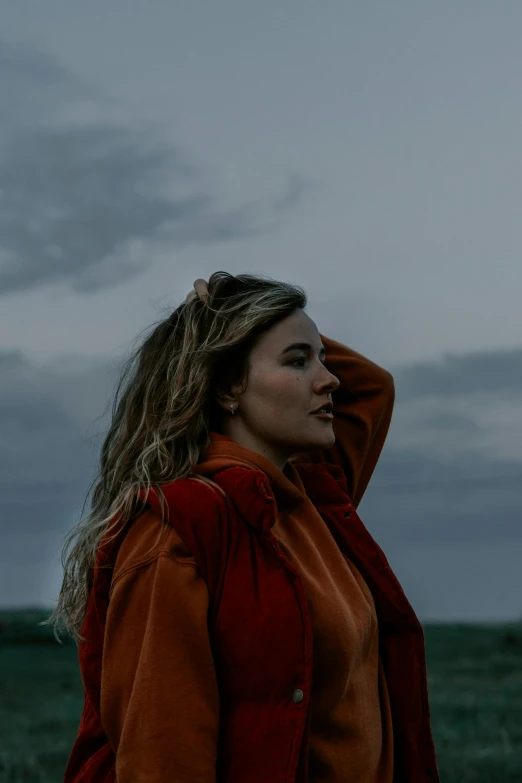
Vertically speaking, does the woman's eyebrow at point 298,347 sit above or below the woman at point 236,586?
above

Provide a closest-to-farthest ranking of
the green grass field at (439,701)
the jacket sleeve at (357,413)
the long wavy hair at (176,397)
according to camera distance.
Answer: the long wavy hair at (176,397)
the jacket sleeve at (357,413)
the green grass field at (439,701)

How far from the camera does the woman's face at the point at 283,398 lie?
3.84 meters

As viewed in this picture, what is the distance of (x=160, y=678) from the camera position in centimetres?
325

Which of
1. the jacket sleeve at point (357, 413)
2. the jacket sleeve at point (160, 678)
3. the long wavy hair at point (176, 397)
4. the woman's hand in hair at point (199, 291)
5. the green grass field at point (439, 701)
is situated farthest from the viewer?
the green grass field at point (439, 701)

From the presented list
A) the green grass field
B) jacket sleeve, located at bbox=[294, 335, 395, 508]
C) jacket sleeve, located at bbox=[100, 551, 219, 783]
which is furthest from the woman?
the green grass field

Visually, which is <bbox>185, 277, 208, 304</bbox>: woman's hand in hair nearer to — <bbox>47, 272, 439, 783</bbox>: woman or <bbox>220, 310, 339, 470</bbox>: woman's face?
<bbox>47, 272, 439, 783</bbox>: woman

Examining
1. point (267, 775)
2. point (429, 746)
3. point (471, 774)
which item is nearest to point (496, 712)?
point (471, 774)

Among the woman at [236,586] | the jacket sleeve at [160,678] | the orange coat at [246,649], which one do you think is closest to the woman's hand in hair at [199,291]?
the woman at [236,586]

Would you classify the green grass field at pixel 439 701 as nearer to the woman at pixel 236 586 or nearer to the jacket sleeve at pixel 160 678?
the woman at pixel 236 586

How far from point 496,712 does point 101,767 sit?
9.74 metres

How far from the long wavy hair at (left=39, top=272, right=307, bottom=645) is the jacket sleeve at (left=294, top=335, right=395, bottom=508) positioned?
61cm

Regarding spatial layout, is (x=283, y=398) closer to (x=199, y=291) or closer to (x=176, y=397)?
(x=176, y=397)

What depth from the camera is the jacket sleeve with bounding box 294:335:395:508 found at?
454cm

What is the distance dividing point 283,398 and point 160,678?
1.13m
